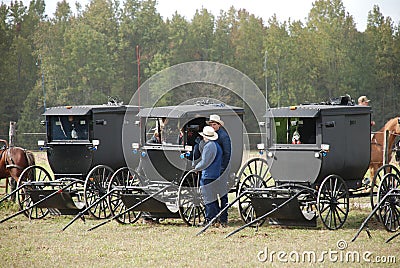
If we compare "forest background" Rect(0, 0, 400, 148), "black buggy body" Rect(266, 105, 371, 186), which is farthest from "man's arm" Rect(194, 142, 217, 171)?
"forest background" Rect(0, 0, 400, 148)

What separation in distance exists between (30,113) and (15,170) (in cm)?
2674

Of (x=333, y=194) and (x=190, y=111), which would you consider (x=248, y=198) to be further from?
(x=190, y=111)

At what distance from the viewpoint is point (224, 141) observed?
457 inches

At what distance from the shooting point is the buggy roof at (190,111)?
37.8 feet

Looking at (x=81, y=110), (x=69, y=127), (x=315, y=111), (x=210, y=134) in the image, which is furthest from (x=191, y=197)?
(x=69, y=127)

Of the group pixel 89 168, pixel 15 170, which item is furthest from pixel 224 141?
pixel 15 170

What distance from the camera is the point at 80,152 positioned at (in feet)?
42.3

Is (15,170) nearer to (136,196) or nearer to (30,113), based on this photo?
(136,196)

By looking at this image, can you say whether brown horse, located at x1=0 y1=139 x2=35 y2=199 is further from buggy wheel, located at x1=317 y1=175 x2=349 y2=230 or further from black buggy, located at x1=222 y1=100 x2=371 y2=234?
buggy wheel, located at x1=317 y1=175 x2=349 y2=230

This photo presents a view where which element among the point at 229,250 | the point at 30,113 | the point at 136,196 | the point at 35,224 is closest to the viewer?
the point at 229,250

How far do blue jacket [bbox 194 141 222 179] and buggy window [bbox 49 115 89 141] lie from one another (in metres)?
2.72

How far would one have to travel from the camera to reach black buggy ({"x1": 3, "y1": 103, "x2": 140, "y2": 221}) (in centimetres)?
1262

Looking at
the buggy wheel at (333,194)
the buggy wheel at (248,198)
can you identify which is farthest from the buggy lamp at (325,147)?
the buggy wheel at (248,198)

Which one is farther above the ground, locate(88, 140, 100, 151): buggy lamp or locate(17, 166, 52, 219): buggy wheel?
locate(88, 140, 100, 151): buggy lamp
